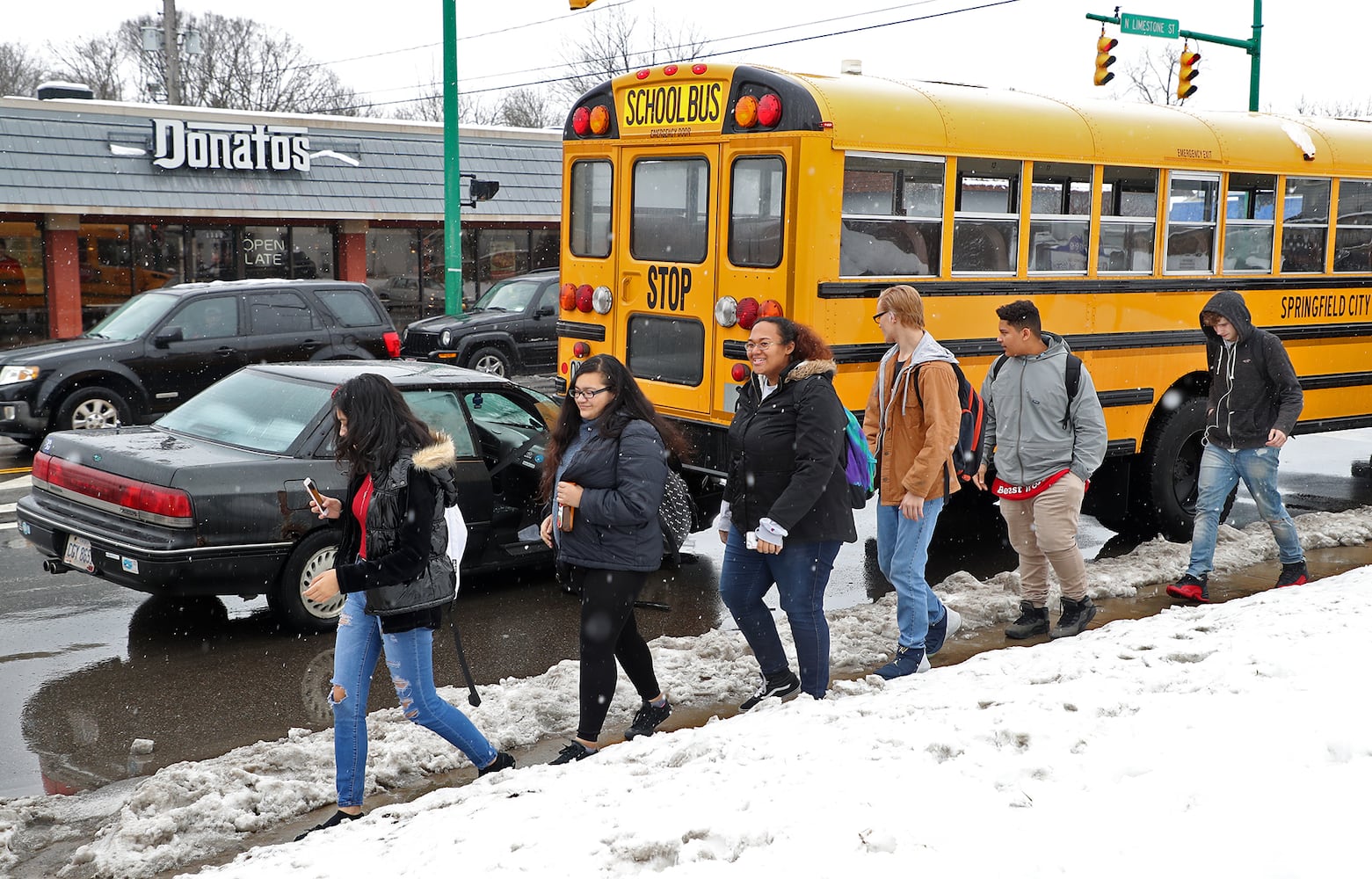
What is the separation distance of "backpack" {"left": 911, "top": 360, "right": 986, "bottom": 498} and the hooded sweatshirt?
0.02 m

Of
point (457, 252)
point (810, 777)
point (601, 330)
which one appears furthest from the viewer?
point (457, 252)

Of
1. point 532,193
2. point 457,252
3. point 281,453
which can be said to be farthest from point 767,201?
point 532,193

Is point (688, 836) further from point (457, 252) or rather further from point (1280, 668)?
point (457, 252)

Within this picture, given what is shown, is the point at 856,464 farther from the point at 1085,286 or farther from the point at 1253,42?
the point at 1253,42

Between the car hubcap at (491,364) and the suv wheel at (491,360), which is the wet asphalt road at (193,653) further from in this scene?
the car hubcap at (491,364)

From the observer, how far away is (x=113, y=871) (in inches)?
163

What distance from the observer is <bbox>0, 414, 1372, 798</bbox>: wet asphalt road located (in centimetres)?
541

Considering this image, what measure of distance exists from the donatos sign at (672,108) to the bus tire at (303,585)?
3.40 metres

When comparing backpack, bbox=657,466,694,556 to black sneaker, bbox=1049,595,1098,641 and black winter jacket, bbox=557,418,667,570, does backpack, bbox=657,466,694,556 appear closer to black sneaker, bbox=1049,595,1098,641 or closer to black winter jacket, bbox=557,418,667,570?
black winter jacket, bbox=557,418,667,570

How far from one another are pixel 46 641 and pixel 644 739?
3751 mm

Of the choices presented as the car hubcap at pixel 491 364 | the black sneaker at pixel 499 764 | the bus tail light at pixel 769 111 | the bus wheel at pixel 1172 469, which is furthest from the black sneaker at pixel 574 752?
the car hubcap at pixel 491 364

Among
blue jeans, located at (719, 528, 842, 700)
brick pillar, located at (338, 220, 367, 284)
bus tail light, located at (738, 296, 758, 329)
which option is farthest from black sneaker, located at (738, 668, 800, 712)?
brick pillar, located at (338, 220, 367, 284)

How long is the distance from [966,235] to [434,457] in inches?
184

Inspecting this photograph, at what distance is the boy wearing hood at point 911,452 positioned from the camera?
5660mm
